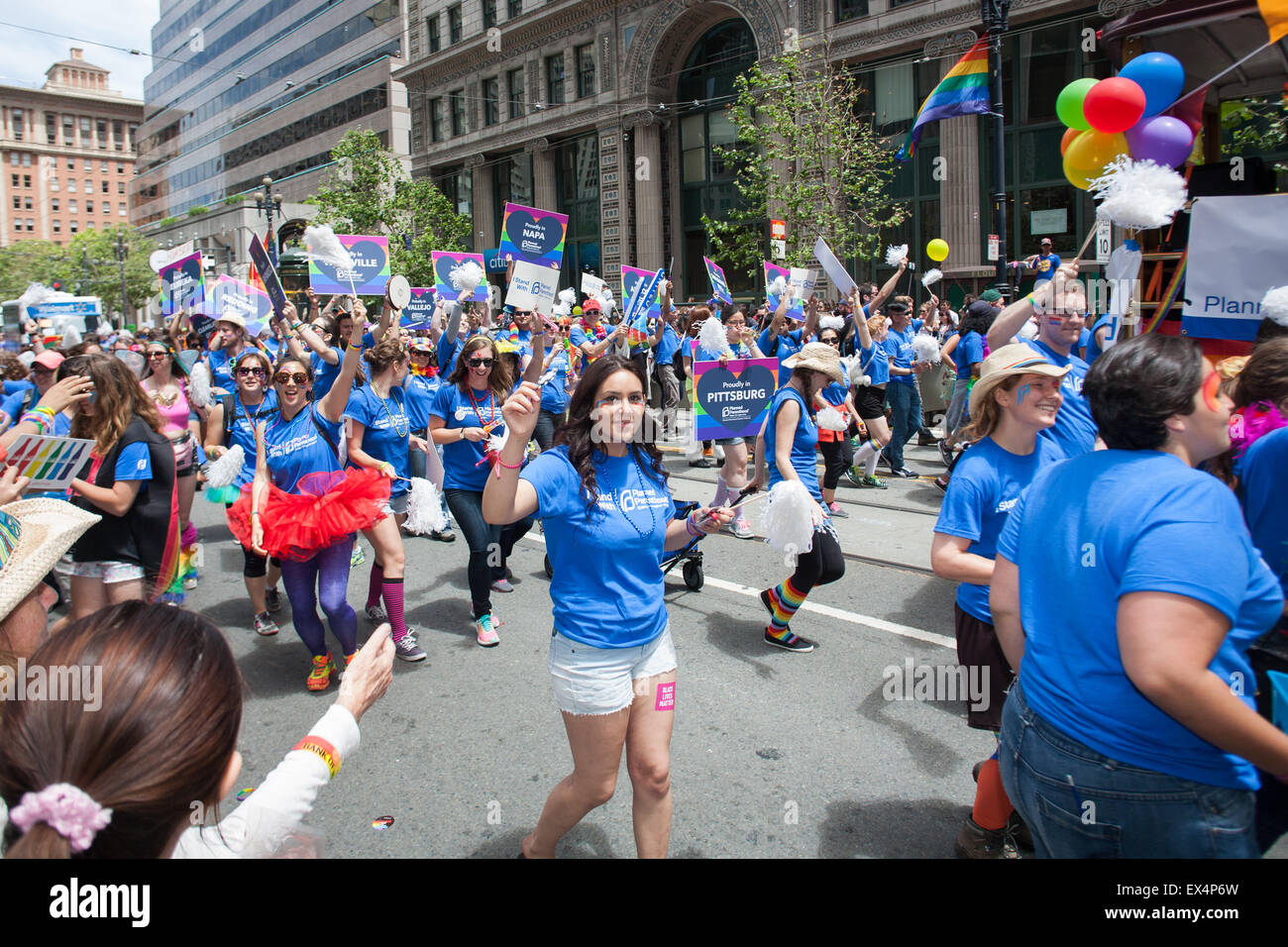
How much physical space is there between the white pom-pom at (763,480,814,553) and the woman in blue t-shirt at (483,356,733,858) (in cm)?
188

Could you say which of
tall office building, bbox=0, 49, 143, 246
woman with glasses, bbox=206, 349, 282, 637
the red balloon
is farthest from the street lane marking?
tall office building, bbox=0, 49, 143, 246

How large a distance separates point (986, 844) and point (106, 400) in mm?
4275

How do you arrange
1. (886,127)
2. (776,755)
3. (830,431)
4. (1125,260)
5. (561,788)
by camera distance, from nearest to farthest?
(561,788), (776,755), (1125,260), (830,431), (886,127)

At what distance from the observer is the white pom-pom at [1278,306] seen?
394 cm

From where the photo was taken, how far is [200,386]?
918 cm

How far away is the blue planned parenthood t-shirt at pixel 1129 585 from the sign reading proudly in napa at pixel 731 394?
4452mm

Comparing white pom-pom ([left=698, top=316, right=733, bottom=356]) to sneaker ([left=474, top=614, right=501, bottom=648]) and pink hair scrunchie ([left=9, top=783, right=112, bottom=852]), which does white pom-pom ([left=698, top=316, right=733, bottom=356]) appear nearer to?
sneaker ([left=474, top=614, right=501, bottom=648])

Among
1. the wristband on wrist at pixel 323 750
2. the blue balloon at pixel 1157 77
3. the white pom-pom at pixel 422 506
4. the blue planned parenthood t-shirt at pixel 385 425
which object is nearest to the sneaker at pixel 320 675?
the blue planned parenthood t-shirt at pixel 385 425

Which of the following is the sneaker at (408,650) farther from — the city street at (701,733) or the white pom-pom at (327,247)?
the white pom-pom at (327,247)

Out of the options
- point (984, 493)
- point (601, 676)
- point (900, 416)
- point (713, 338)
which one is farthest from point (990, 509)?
point (900, 416)
